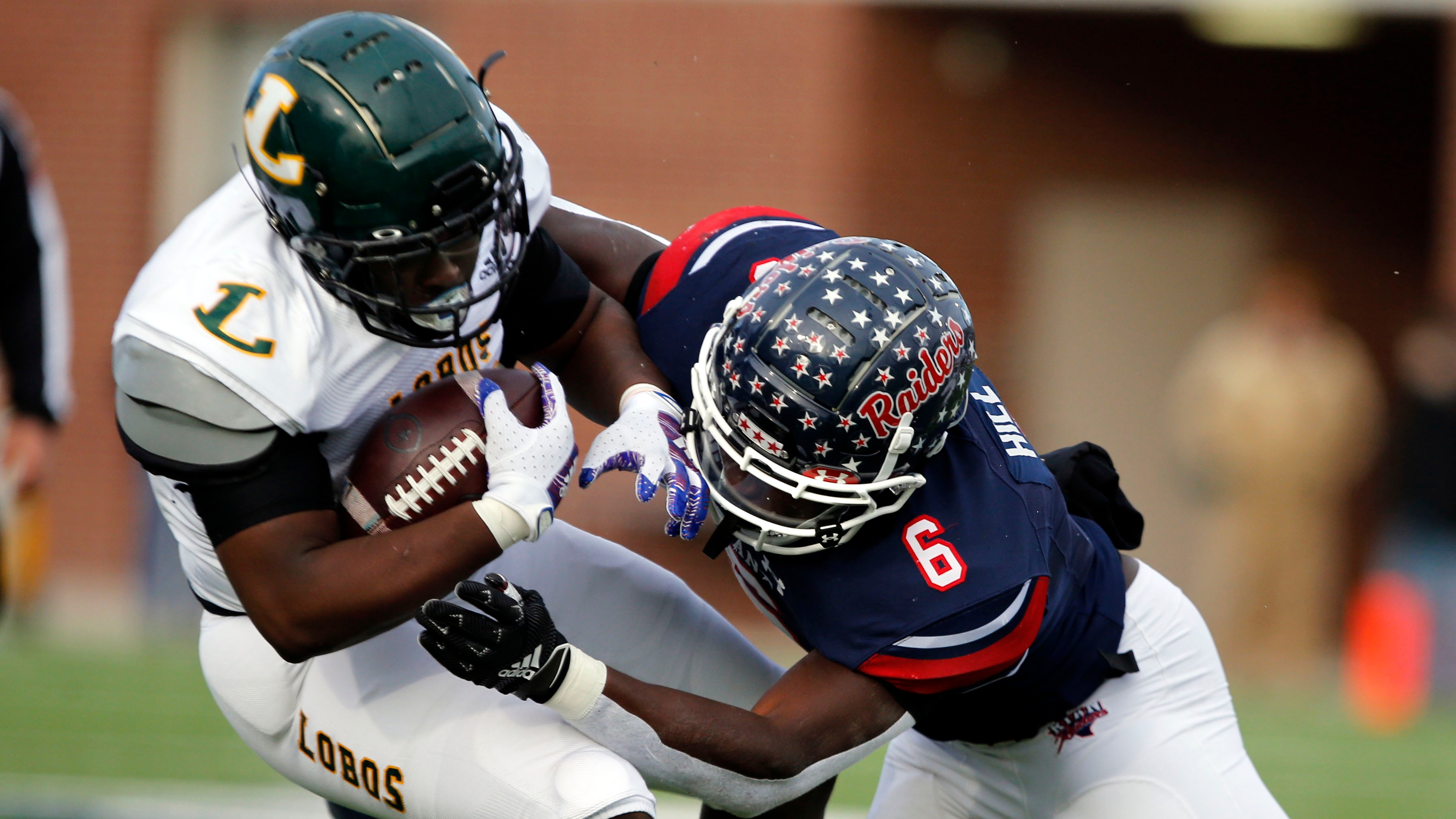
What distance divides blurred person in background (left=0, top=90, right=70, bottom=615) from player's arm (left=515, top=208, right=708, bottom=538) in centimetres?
272

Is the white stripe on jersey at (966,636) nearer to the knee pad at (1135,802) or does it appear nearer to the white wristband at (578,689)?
the white wristband at (578,689)

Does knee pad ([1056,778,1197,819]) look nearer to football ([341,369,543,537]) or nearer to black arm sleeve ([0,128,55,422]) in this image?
football ([341,369,543,537])

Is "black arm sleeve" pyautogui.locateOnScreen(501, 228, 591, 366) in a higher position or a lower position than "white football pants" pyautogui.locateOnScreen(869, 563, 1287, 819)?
higher

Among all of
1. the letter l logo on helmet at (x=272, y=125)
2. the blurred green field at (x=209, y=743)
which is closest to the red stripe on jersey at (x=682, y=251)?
the letter l logo on helmet at (x=272, y=125)

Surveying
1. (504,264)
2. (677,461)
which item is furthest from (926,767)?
(504,264)

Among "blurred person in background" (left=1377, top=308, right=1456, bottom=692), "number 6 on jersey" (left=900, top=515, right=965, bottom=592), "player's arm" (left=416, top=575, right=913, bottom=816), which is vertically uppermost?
"number 6 on jersey" (left=900, top=515, right=965, bottom=592)

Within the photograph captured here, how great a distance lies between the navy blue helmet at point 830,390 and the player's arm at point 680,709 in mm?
298

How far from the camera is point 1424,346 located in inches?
314

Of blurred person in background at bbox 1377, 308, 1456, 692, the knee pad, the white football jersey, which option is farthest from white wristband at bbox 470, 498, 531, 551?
blurred person in background at bbox 1377, 308, 1456, 692

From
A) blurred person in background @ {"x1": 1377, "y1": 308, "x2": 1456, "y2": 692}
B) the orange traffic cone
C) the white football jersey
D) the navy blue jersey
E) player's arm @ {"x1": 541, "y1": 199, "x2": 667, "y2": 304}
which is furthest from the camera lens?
blurred person in background @ {"x1": 1377, "y1": 308, "x2": 1456, "y2": 692}

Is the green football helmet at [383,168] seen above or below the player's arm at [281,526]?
above

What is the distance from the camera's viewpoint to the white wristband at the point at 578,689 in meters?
2.47

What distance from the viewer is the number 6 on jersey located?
8.54 ft

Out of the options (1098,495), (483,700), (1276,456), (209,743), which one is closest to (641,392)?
(483,700)
